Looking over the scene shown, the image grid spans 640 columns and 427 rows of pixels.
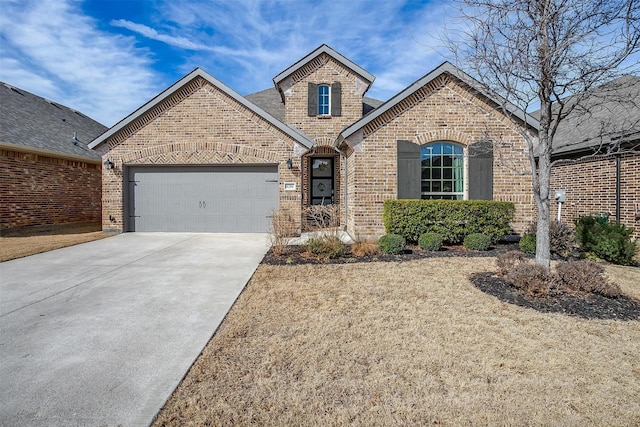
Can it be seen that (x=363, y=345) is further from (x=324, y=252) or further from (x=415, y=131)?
(x=415, y=131)

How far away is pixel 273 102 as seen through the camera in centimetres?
1600

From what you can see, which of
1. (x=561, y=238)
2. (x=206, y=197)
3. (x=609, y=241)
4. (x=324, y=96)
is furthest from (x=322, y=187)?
(x=609, y=241)

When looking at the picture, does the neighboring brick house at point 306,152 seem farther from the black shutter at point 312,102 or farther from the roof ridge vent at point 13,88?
the roof ridge vent at point 13,88

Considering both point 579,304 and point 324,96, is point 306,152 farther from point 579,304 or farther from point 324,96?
point 579,304

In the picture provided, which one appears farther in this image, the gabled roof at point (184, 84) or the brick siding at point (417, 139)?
the gabled roof at point (184, 84)

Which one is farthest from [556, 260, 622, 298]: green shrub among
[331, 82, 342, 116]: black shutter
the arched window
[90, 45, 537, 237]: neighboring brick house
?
[331, 82, 342, 116]: black shutter

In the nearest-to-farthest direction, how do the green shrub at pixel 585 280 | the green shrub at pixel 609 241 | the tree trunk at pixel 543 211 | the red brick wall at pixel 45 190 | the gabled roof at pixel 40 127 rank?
1. the green shrub at pixel 585 280
2. the tree trunk at pixel 543 211
3. the green shrub at pixel 609 241
4. the red brick wall at pixel 45 190
5. the gabled roof at pixel 40 127

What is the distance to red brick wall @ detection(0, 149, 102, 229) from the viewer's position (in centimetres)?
1163

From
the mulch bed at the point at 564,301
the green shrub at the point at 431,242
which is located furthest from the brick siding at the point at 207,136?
the mulch bed at the point at 564,301

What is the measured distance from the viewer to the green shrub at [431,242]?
7918 millimetres

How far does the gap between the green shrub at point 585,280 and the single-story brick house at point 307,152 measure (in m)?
2.97

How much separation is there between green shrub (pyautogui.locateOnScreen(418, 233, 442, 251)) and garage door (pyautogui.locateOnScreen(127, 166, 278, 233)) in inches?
207

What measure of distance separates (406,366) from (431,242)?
5432mm

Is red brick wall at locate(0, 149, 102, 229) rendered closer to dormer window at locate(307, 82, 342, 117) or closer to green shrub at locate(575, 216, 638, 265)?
dormer window at locate(307, 82, 342, 117)
